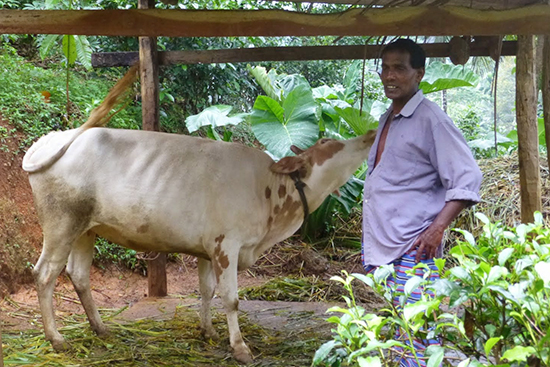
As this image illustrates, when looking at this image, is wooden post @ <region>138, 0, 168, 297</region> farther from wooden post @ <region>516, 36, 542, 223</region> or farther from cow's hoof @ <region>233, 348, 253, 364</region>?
wooden post @ <region>516, 36, 542, 223</region>

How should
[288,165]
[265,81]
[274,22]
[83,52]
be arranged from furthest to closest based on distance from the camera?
1. [265,81]
2. [83,52]
3. [288,165]
4. [274,22]

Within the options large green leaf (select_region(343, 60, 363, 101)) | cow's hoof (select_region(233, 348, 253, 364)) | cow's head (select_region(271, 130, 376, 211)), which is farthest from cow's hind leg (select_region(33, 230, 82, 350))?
large green leaf (select_region(343, 60, 363, 101))

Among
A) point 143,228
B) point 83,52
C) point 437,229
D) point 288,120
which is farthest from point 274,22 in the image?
point 288,120

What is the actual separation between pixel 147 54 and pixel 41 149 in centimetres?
177

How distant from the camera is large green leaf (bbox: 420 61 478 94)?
784 centimetres

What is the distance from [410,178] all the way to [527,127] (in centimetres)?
196

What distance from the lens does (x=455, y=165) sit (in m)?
2.96

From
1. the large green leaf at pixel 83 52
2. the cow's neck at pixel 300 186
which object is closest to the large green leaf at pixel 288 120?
the large green leaf at pixel 83 52

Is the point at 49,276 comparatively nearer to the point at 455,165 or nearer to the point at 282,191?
the point at 282,191

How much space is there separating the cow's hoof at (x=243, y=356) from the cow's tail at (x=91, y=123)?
6.30 ft

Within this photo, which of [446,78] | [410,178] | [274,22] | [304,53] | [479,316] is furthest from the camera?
[446,78]

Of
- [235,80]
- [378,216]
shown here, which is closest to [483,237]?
[378,216]

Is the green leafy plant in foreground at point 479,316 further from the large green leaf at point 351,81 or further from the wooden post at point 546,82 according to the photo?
the large green leaf at point 351,81

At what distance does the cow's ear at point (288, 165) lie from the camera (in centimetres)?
452
